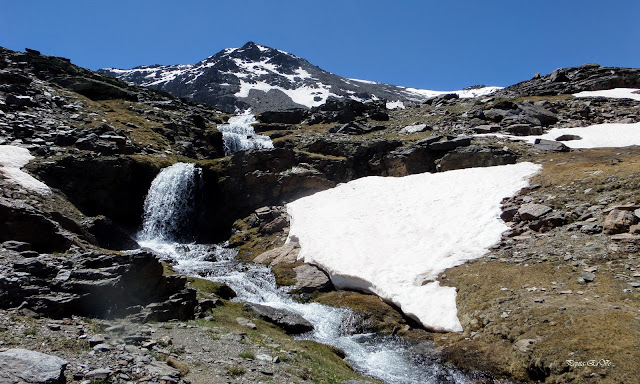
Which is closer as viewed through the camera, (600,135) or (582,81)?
(600,135)

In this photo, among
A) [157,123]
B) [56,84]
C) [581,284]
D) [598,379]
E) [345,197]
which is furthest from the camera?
[56,84]

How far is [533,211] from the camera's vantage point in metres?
20.9

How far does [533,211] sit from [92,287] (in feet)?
72.4

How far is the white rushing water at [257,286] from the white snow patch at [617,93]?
59.2m

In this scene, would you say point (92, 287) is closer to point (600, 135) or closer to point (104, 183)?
point (104, 183)

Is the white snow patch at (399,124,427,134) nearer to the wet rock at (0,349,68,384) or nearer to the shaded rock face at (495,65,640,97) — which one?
the shaded rock face at (495,65,640,97)

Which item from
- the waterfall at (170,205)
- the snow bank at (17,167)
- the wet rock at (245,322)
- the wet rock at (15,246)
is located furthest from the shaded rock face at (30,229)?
the waterfall at (170,205)

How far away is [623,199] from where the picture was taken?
18.5 metres

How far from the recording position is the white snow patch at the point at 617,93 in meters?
52.9

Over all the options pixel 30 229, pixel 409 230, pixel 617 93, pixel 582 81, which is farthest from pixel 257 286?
pixel 582 81

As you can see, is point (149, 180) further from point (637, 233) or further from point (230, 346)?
point (637, 233)

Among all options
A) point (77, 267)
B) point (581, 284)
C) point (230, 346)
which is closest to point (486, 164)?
point (581, 284)

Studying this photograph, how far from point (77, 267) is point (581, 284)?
18.9 meters

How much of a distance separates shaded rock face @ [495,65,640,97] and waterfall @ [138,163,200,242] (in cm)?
6327
